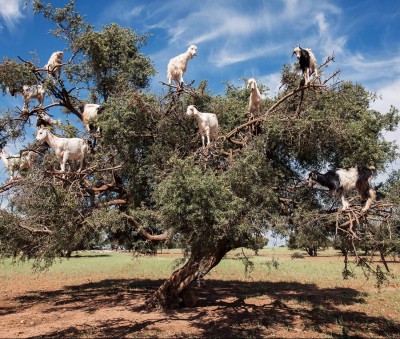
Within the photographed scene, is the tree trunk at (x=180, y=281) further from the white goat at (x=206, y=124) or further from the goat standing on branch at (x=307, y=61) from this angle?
the goat standing on branch at (x=307, y=61)

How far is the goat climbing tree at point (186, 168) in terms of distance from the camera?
8.34 metres

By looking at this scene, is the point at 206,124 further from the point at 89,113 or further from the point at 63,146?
the point at 89,113

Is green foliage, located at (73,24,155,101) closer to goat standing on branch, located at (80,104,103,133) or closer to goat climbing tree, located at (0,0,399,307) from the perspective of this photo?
goat climbing tree, located at (0,0,399,307)

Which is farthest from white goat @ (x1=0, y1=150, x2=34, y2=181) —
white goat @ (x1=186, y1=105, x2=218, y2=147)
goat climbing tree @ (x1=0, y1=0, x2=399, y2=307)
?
white goat @ (x1=186, y1=105, x2=218, y2=147)

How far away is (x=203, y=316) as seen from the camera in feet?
35.3

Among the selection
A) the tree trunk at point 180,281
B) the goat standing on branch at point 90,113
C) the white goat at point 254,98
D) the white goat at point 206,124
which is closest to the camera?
the white goat at point 206,124

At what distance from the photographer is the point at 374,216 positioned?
9.31m

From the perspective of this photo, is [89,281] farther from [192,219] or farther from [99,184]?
[192,219]

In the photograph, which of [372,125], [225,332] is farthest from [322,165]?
[225,332]

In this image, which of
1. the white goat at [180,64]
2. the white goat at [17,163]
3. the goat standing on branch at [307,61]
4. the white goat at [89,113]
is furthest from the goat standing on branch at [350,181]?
the white goat at [17,163]

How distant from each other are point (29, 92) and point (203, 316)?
9.06m

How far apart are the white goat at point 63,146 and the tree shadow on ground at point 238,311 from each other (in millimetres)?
4437

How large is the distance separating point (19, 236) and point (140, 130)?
492 centimetres

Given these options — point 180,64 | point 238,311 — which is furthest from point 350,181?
point 180,64
